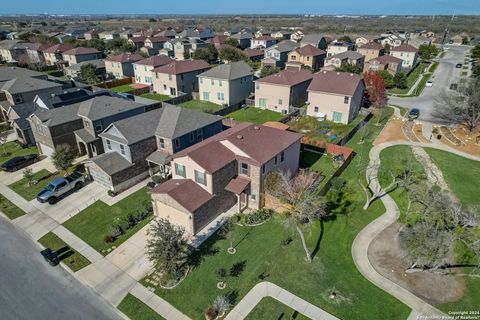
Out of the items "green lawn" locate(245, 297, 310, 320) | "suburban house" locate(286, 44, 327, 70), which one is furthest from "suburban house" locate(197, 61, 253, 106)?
"green lawn" locate(245, 297, 310, 320)

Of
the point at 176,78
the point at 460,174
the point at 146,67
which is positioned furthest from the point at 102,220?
the point at 146,67

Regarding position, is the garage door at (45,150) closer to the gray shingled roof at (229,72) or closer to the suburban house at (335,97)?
the gray shingled roof at (229,72)

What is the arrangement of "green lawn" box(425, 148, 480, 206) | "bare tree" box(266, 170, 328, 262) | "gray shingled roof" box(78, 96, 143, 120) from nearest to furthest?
"bare tree" box(266, 170, 328, 262) < "green lawn" box(425, 148, 480, 206) < "gray shingled roof" box(78, 96, 143, 120)

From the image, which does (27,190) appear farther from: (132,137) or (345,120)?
(345,120)

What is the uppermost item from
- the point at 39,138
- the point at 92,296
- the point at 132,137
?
the point at 132,137

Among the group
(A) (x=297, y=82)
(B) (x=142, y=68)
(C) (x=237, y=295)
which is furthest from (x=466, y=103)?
(B) (x=142, y=68)

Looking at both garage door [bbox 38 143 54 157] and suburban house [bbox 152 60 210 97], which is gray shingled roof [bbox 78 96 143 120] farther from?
suburban house [bbox 152 60 210 97]

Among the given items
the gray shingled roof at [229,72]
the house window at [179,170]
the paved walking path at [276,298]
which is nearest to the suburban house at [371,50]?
the gray shingled roof at [229,72]
